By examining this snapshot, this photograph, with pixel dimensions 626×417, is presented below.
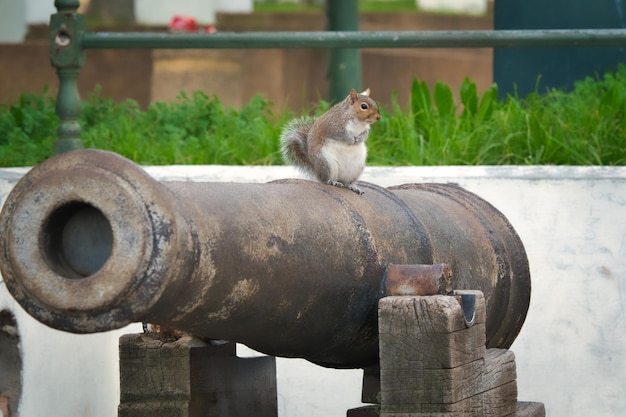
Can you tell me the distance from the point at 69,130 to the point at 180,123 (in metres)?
1.29

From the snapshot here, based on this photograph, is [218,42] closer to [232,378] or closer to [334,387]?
[334,387]

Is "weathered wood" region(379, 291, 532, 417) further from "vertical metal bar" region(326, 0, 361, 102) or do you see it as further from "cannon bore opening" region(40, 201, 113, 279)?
"vertical metal bar" region(326, 0, 361, 102)

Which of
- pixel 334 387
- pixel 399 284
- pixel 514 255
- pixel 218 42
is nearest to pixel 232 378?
pixel 399 284

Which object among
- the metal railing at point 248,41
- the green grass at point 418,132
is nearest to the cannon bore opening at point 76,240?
the metal railing at point 248,41

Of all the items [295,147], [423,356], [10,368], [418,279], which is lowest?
[10,368]

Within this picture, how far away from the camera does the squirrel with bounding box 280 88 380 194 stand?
4.37m

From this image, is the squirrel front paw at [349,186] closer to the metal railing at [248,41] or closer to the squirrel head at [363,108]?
the squirrel head at [363,108]

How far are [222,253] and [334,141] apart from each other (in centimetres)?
133

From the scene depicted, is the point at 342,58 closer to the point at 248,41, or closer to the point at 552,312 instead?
the point at 248,41

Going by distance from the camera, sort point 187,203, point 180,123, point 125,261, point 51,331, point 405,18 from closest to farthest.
Answer: point 125,261, point 187,203, point 51,331, point 180,123, point 405,18

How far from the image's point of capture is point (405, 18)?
1688 cm

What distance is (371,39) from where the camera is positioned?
6.05 m

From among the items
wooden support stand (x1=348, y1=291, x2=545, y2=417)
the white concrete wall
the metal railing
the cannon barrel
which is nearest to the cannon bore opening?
the cannon barrel

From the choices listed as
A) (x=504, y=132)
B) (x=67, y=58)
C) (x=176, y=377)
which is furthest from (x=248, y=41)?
(x=176, y=377)
